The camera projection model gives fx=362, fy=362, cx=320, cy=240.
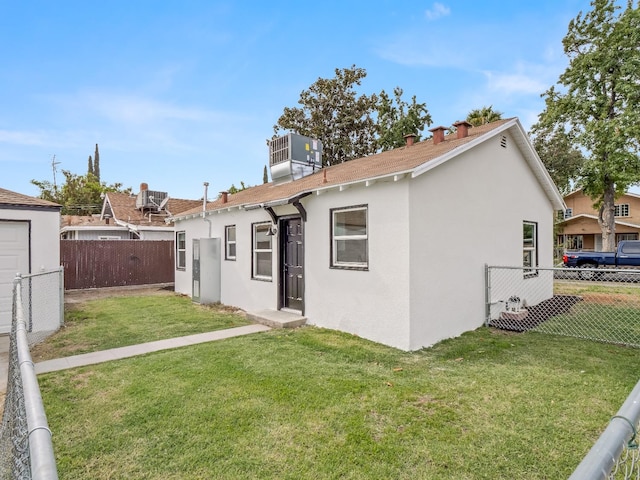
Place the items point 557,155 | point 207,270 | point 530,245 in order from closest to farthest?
1. point 530,245
2. point 207,270
3. point 557,155

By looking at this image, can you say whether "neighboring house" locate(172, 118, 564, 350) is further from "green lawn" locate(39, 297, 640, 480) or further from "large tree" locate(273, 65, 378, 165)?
"large tree" locate(273, 65, 378, 165)

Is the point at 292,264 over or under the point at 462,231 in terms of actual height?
under

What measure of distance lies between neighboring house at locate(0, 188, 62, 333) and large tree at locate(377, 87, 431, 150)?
2005 centimetres

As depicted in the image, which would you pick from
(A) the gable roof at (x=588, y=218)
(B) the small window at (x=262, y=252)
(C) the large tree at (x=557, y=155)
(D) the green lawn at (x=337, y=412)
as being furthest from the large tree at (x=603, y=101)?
(B) the small window at (x=262, y=252)

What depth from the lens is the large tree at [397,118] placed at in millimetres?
24219

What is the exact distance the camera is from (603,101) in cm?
2203

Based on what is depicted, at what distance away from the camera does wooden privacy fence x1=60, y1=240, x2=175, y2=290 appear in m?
14.6

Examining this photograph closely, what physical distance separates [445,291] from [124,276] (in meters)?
14.0

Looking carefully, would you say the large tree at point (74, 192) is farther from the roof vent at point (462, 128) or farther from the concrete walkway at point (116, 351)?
the roof vent at point (462, 128)

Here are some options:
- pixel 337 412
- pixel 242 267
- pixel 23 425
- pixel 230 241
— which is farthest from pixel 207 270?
pixel 23 425

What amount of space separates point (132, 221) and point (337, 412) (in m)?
19.0

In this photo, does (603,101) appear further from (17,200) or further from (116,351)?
(17,200)

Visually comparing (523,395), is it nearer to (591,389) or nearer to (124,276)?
(591,389)

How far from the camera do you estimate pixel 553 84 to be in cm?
2427
